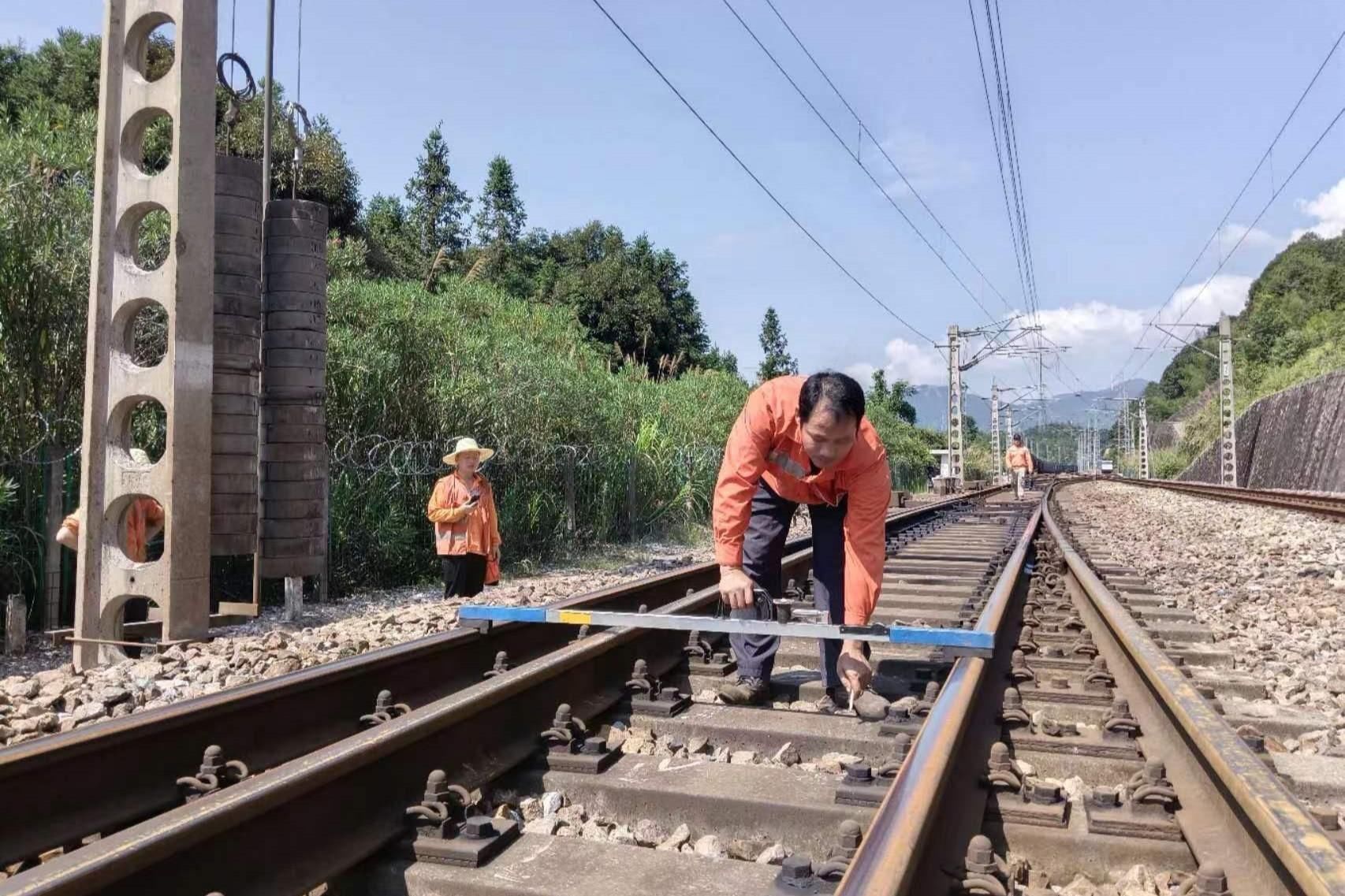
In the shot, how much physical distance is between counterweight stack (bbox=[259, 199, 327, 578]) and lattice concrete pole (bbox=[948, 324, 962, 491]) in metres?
34.6

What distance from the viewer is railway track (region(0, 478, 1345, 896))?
2.11 meters

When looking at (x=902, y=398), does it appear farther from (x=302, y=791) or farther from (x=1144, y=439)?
(x=302, y=791)

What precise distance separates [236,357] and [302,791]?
5265 millimetres

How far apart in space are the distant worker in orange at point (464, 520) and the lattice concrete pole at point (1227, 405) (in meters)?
36.0

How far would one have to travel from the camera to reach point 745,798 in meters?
2.73

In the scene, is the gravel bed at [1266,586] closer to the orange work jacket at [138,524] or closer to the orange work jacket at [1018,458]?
the orange work jacket at [1018,458]

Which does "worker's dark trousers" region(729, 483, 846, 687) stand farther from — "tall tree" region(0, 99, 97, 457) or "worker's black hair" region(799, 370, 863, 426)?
"tall tree" region(0, 99, 97, 457)

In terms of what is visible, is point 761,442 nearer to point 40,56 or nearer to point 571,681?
point 571,681

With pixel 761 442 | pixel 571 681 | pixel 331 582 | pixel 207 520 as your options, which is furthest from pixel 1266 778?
pixel 331 582

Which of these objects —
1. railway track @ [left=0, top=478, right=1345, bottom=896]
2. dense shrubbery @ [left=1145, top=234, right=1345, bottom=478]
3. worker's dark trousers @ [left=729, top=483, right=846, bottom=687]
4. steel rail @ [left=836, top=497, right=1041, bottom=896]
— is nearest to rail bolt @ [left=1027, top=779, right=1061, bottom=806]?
railway track @ [left=0, top=478, right=1345, bottom=896]

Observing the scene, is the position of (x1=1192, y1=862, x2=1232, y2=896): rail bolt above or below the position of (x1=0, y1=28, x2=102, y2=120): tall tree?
below

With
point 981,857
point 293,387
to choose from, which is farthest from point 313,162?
point 981,857

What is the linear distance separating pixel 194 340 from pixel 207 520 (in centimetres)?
106

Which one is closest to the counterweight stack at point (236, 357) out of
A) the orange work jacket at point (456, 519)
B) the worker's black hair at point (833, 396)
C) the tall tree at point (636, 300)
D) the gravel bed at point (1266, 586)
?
the orange work jacket at point (456, 519)
